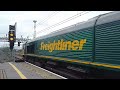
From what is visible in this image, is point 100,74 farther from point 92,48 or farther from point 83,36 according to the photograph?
point 83,36

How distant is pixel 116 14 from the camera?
32.8 feet

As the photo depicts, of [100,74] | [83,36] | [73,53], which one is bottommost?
[100,74]

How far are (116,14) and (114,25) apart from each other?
1.68 ft

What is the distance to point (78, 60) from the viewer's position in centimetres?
1352

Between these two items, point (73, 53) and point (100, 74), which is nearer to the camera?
point (100, 74)
